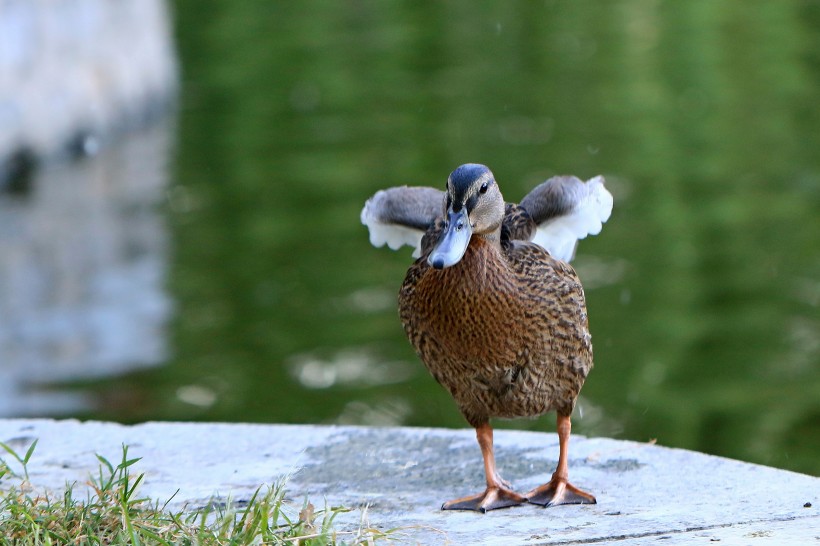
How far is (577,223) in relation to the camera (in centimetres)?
438

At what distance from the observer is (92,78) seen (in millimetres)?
15719

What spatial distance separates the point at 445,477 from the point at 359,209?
802 centimetres

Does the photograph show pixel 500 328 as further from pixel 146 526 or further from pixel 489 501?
pixel 146 526

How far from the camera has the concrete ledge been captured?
133 inches

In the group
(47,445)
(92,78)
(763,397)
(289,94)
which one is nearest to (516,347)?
(47,445)

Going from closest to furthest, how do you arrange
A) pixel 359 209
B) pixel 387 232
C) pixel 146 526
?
pixel 146 526 < pixel 387 232 < pixel 359 209

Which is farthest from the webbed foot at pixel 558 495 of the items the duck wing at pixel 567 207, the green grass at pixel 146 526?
the duck wing at pixel 567 207

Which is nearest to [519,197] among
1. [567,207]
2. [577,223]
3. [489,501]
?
[577,223]

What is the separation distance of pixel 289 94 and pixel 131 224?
5880mm

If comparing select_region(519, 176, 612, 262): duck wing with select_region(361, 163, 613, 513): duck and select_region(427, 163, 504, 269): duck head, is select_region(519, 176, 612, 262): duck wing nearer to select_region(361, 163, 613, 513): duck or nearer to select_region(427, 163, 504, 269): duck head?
select_region(361, 163, 613, 513): duck

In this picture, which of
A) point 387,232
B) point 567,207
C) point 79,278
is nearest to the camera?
point 567,207

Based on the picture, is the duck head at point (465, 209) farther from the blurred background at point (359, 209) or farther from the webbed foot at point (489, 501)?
the blurred background at point (359, 209)

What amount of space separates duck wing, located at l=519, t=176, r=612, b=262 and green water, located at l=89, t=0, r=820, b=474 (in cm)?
319

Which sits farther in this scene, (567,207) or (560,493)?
(567,207)
